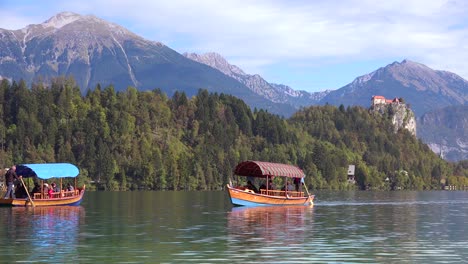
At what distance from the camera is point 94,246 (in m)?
55.3

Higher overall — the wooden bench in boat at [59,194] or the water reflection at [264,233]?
the wooden bench in boat at [59,194]

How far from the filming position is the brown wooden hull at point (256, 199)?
113188mm

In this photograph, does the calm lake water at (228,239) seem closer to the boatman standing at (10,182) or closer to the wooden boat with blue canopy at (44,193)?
the wooden boat with blue canopy at (44,193)

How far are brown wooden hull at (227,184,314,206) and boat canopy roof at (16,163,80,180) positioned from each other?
73.2ft

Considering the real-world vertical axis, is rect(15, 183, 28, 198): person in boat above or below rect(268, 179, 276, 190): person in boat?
below

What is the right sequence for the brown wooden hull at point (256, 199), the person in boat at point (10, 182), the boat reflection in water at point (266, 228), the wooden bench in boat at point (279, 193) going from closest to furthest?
the boat reflection in water at point (266, 228)
the person in boat at point (10, 182)
the brown wooden hull at point (256, 199)
the wooden bench in boat at point (279, 193)

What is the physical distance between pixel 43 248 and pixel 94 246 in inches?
137

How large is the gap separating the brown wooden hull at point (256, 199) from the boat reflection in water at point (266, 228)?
14.0 metres

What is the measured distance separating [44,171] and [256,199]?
29.0 m

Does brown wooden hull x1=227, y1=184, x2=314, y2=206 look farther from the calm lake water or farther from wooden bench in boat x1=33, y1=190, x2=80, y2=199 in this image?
the calm lake water

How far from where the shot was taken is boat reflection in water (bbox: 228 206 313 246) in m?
59.2

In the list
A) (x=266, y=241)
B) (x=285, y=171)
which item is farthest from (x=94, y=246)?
(x=285, y=171)

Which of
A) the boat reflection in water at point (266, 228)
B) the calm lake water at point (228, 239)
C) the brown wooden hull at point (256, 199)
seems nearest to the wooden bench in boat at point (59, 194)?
the calm lake water at point (228, 239)

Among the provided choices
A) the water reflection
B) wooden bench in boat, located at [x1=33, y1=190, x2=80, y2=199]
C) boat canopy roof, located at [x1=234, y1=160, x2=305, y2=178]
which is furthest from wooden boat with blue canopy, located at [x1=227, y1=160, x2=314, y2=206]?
wooden bench in boat, located at [x1=33, y1=190, x2=80, y2=199]
